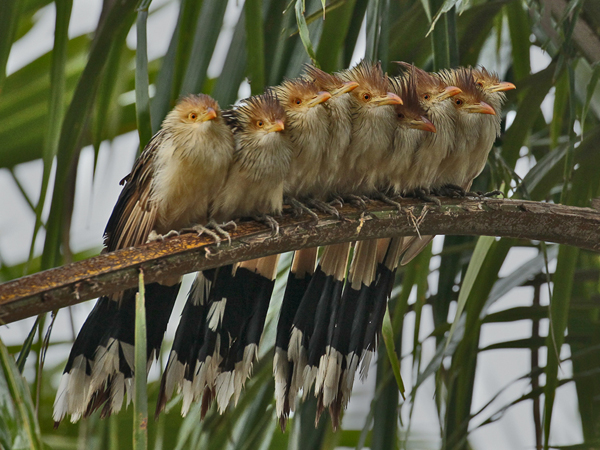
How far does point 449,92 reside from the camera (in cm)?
167

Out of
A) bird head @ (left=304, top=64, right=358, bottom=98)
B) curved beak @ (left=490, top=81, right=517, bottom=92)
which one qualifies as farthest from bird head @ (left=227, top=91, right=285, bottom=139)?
curved beak @ (left=490, top=81, right=517, bottom=92)

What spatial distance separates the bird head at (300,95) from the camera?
1.57 meters

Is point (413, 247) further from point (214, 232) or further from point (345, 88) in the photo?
point (214, 232)

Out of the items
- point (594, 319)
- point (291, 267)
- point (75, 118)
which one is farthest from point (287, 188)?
point (594, 319)

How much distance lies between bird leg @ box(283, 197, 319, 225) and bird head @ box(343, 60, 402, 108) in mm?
313

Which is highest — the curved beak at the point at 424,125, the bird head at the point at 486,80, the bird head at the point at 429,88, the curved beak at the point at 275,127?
the bird head at the point at 486,80

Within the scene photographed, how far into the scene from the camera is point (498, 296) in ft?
6.03

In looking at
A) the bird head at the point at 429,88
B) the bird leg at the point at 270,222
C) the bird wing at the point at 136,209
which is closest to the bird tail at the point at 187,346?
the bird wing at the point at 136,209

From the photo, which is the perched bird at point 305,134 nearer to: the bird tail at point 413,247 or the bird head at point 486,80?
the bird tail at point 413,247

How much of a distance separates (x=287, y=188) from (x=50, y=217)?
540 millimetres

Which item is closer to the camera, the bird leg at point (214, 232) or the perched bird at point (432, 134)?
→ the bird leg at point (214, 232)

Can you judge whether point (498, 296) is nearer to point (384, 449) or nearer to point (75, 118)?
point (384, 449)

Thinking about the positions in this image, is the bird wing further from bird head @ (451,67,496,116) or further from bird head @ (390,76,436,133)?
bird head @ (451,67,496,116)

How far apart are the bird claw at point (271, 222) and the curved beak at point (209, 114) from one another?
272mm
